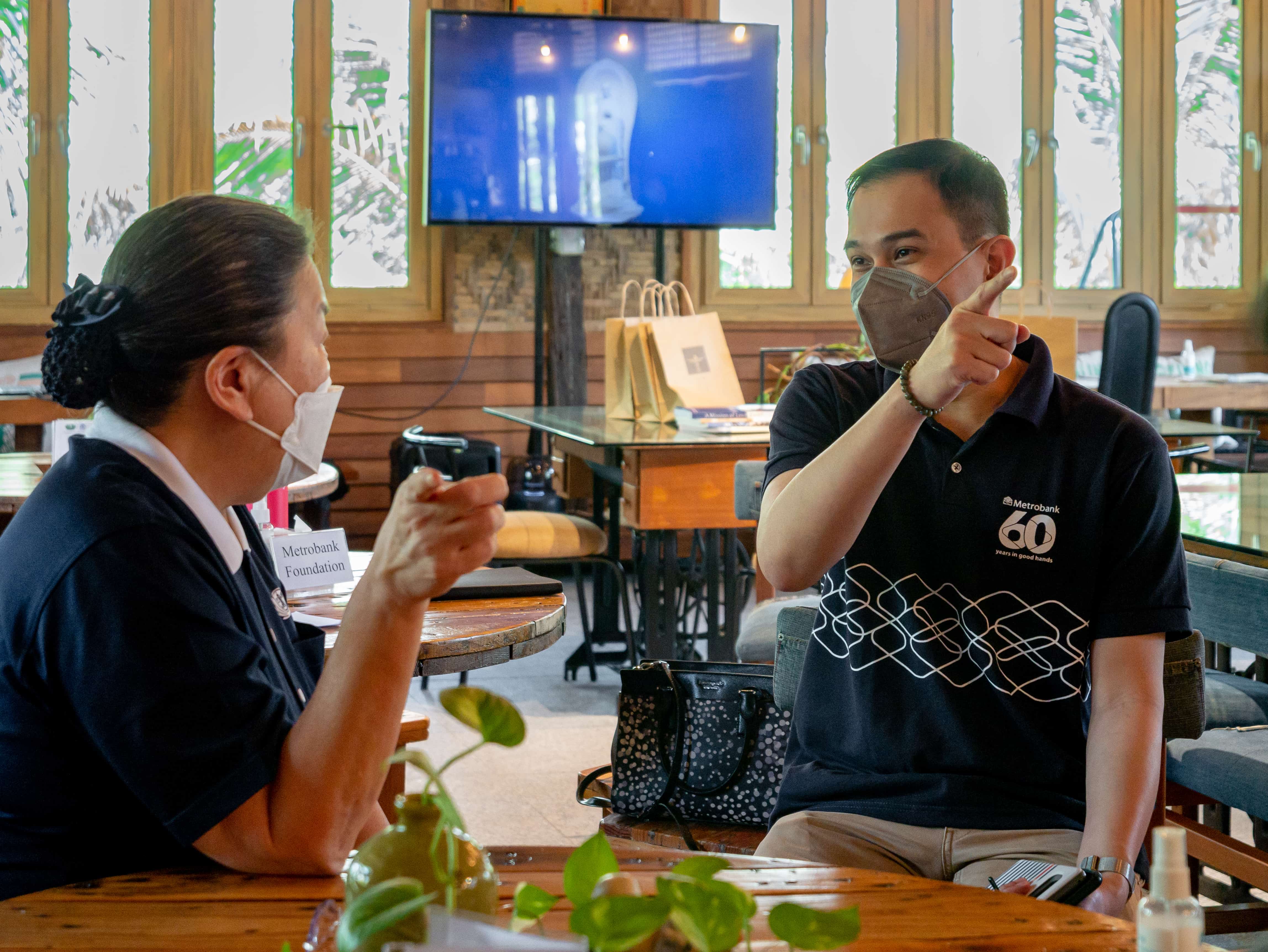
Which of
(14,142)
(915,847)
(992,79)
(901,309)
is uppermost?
(992,79)

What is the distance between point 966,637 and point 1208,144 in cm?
677

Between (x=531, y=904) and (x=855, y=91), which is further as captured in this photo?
(x=855, y=91)

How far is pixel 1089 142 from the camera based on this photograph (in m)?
7.16

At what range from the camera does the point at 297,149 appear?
6312 millimetres

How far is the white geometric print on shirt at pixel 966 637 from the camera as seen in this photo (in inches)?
57.1

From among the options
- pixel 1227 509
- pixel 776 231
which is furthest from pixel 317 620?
pixel 776 231

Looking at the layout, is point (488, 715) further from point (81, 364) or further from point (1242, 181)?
point (1242, 181)

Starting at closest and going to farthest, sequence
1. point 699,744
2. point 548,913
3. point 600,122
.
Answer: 1. point 548,913
2. point 699,744
3. point 600,122

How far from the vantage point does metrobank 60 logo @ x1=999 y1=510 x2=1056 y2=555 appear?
4.84 feet

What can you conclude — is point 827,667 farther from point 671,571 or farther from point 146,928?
point 671,571

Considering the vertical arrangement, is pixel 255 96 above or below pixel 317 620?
above

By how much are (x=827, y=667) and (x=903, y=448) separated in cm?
Answer: 31

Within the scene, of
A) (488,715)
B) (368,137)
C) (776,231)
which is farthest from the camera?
(776,231)

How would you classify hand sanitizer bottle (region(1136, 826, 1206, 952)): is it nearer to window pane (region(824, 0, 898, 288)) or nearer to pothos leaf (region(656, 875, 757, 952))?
pothos leaf (region(656, 875, 757, 952))
